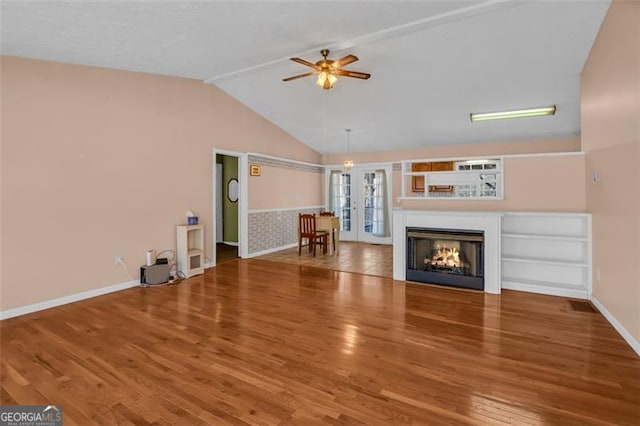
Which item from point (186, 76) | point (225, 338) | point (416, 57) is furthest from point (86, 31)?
point (416, 57)

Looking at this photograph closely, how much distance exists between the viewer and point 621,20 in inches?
107

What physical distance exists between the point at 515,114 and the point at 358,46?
3297mm

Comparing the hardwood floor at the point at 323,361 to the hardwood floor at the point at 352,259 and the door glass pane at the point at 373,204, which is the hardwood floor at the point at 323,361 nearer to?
the hardwood floor at the point at 352,259

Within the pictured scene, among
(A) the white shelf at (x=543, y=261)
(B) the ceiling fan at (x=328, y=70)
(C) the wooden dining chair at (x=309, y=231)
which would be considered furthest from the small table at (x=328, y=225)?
(A) the white shelf at (x=543, y=261)

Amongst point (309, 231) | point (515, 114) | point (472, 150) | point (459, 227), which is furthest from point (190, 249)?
point (472, 150)

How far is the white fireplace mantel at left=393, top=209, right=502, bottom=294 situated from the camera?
3.93m

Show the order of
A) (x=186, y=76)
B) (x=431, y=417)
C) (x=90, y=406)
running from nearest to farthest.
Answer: (x=431, y=417) → (x=90, y=406) → (x=186, y=76)

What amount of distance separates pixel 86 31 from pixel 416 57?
12.0 feet

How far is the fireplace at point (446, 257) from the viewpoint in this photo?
13.2 feet

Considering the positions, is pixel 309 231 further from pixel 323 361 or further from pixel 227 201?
pixel 323 361

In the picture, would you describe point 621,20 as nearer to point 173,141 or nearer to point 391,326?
point 391,326

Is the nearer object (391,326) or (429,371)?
(429,371)

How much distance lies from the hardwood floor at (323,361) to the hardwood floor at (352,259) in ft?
4.76

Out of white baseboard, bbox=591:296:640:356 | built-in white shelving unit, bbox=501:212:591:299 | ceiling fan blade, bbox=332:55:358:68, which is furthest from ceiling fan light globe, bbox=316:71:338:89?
white baseboard, bbox=591:296:640:356
